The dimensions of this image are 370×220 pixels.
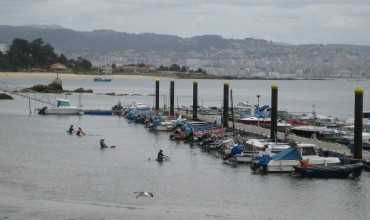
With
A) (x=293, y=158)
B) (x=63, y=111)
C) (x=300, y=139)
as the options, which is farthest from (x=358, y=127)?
(x=63, y=111)

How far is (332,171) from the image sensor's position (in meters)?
46.6

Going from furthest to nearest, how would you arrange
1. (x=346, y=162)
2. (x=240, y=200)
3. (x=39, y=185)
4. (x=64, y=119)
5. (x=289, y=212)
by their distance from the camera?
(x=64, y=119) < (x=346, y=162) < (x=39, y=185) < (x=240, y=200) < (x=289, y=212)

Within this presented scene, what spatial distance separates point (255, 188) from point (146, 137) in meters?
29.2

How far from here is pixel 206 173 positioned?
1962 inches

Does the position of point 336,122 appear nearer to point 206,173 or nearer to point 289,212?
point 206,173

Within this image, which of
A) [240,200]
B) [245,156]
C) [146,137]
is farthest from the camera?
[146,137]

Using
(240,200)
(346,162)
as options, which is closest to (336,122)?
(346,162)

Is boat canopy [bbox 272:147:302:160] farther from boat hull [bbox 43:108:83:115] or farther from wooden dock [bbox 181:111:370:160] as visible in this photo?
boat hull [bbox 43:108:83:115]

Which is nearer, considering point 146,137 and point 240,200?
point 240,200

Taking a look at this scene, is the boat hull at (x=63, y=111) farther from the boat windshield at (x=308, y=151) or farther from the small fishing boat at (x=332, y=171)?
the small fishing boat at (x=332, y=171)

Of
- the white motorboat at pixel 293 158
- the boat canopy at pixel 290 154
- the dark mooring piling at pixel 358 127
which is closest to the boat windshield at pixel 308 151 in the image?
the white motorboat at pixel 293 158

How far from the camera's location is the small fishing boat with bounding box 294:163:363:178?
46344 millimetres

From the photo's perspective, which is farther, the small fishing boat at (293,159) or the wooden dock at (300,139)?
the wooden dock at (300,139)

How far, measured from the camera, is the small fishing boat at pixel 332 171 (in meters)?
46.3
